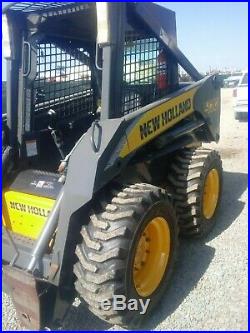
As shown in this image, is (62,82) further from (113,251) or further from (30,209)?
(113,251)

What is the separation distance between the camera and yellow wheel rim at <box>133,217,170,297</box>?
116 inches

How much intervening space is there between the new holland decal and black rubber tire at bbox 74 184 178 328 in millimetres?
400

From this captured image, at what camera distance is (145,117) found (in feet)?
10.0

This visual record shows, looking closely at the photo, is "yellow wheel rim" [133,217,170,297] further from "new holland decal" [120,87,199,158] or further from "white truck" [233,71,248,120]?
"white truck" [233,71,248,120]

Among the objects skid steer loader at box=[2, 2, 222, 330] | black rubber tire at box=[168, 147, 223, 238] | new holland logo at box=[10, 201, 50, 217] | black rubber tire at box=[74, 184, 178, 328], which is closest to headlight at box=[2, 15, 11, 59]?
skid steer loader at box=[2, 2, 222, 330]

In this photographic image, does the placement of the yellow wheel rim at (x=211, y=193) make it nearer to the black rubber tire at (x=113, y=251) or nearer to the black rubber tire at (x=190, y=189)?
the black rubber tire at (x=190, y=189)

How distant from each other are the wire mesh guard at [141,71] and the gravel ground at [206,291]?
1579mm

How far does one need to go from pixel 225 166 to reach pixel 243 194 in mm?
1407

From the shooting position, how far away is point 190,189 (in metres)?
3.66

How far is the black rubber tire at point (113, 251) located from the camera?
2434 mm

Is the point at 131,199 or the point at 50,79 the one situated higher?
the point at 50,79

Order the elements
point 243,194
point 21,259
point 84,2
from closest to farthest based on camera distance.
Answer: point 21,259, point 84,2, point 243,194

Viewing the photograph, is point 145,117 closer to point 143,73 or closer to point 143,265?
point 143,73

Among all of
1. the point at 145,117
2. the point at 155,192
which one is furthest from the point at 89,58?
the point at 155,192
